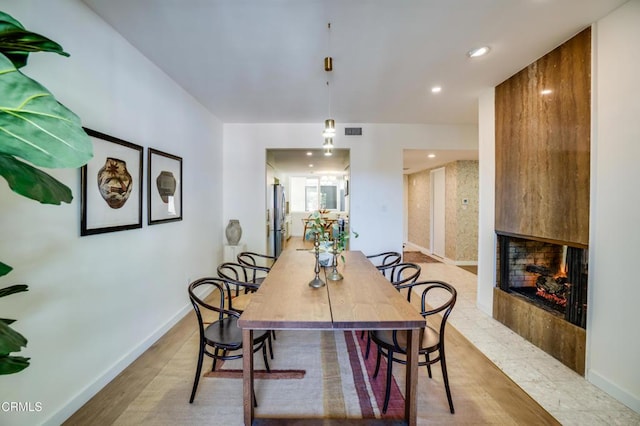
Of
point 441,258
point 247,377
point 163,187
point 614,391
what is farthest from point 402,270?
point 441,258

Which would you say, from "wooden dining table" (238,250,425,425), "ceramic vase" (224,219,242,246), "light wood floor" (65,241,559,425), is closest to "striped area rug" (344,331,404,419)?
"wooden dining table" (238,250,425,425)

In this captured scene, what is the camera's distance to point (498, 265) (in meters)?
3.02

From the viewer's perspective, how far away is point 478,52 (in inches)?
91.3

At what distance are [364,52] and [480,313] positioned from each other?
10.7ft

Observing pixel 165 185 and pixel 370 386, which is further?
pixel 165 185

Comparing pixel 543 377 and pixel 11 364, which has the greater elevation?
pixel 11 364

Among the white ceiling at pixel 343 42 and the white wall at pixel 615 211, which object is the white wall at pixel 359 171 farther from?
the white wall at pixel 615 211

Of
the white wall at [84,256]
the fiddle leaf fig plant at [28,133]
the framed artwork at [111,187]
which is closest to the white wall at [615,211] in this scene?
the fiddle leaf fig plant at [28,133]

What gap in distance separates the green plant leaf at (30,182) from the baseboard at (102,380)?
1673 mm

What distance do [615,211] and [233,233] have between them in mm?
4179

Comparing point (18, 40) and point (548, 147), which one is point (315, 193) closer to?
point (548, 147)

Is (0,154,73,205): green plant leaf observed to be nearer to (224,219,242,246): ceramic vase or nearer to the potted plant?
the potted plant

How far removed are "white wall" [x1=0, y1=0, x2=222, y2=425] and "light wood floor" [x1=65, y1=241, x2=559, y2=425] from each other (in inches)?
4.0

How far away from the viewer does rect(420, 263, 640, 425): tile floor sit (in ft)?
5.61
